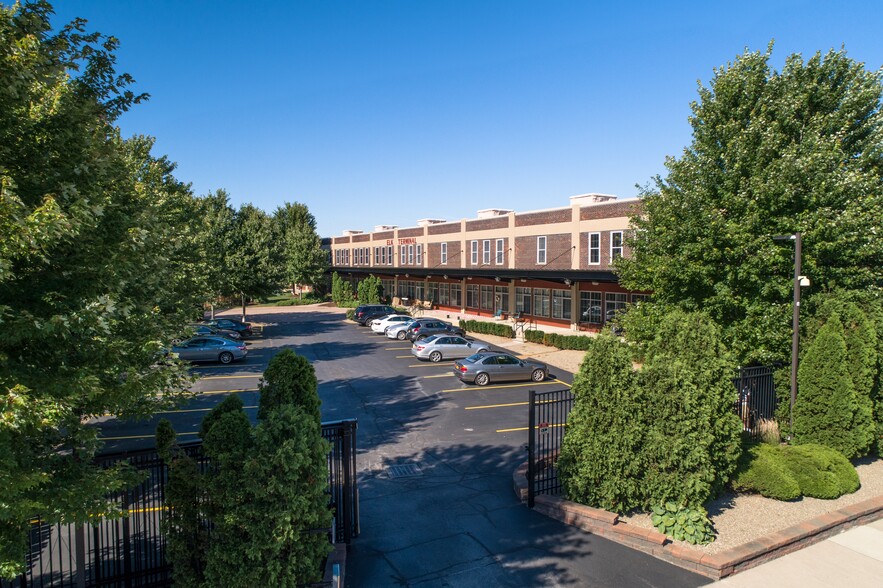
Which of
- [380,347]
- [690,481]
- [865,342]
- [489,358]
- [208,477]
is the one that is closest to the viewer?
[208,477]

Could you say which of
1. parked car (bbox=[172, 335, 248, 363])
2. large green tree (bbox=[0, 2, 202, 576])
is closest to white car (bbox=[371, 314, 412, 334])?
parked car (bbox=[172, 335, 248, 363])

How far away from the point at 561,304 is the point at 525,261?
14.4 feet

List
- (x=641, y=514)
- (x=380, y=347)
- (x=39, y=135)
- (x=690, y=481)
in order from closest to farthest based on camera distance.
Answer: (x=39, y=135), (x=690, y=481), (x=641, y=514), (x=380, y=347)

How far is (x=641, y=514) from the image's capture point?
10086mm

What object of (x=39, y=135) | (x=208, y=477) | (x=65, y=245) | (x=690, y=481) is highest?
(x=39, y=135)

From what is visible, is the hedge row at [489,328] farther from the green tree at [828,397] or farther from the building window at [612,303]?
the green tree at [828,397]

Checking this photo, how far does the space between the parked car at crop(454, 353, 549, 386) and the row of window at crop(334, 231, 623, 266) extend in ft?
19.4

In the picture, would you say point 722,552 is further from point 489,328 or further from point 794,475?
point 489,328

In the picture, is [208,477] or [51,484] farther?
[208,477]

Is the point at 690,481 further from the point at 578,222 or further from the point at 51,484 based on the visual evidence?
the point at 578,222

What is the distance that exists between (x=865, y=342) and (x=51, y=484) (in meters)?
16.1

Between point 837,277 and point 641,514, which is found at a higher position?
point 837,277

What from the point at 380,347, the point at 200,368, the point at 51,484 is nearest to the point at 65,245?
the point at 51,484

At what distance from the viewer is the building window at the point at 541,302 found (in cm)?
3834
